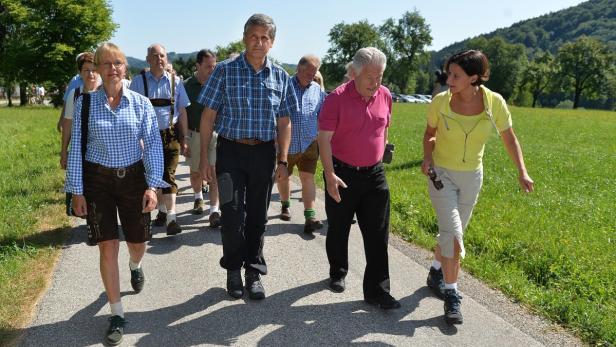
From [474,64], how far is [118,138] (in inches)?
99.8

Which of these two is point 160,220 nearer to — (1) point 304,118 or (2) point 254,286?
(1) point 304,118

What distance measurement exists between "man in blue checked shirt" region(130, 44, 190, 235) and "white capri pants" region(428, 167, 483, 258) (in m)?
3.22

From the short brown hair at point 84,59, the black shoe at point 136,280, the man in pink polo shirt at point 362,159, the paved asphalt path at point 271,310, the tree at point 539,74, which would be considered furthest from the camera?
the tree at point 539,74

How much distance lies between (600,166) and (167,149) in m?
10.9

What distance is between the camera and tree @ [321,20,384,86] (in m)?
98.1

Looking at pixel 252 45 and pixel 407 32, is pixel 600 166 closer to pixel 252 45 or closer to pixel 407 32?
pixel 252 45

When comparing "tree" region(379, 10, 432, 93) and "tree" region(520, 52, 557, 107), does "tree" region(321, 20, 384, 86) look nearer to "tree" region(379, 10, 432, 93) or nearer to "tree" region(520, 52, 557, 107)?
"tree" region(379, 10, 432, 93)

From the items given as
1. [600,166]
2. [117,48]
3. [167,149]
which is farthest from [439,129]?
[600,166]

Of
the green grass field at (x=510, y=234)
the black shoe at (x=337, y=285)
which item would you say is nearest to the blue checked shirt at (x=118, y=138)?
the green grass field at (x=510, y=234)

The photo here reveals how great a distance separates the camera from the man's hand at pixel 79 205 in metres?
3.36

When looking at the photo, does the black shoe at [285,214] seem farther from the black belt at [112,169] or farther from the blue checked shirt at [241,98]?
the black belt at [112,169]

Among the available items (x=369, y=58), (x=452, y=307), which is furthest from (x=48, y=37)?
(x=452, y=307)

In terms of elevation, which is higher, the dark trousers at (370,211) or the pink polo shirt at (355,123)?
the pink polo shirt at (355,123)

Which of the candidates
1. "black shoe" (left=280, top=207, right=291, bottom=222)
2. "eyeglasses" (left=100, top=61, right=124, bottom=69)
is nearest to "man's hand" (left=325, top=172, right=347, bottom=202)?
"eyeglasses" (left=100, top=61, right=124, bottom=69)
